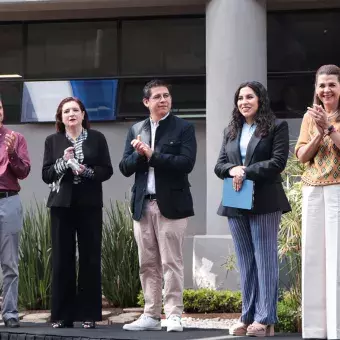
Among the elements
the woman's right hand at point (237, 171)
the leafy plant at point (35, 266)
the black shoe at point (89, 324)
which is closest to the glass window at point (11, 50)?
the leafy plant at point (35, 266)

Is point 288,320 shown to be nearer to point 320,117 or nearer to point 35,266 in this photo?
point 320,117

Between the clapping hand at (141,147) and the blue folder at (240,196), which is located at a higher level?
the clapping hand at (141,147)

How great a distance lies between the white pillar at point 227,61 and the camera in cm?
1251

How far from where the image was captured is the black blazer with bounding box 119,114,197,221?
923 cm

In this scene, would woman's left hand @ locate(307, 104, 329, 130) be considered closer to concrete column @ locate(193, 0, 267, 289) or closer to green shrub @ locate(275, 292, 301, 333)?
green shrub @ locate(275, 292, 301, 333)

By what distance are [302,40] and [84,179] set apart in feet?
16.9

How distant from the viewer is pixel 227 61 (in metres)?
12.5

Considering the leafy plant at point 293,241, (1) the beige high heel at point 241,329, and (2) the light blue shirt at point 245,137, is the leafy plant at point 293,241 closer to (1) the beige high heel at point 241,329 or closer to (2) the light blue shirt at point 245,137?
(1) the beige high heel at point 241,329

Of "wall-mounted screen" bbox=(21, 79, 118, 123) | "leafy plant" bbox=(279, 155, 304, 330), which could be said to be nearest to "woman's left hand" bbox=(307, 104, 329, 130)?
"leafy plant" bbox=(279, 155, 304, 330)

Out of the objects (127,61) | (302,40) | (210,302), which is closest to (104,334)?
(210,302)

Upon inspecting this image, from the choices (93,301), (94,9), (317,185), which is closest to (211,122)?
(94,9)

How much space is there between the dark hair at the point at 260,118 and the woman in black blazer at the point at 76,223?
4.77 feet

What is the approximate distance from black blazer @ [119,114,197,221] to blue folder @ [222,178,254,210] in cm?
59

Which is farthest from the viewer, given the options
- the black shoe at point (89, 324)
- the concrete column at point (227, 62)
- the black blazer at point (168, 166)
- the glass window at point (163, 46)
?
the glass window at point (163, 46)
